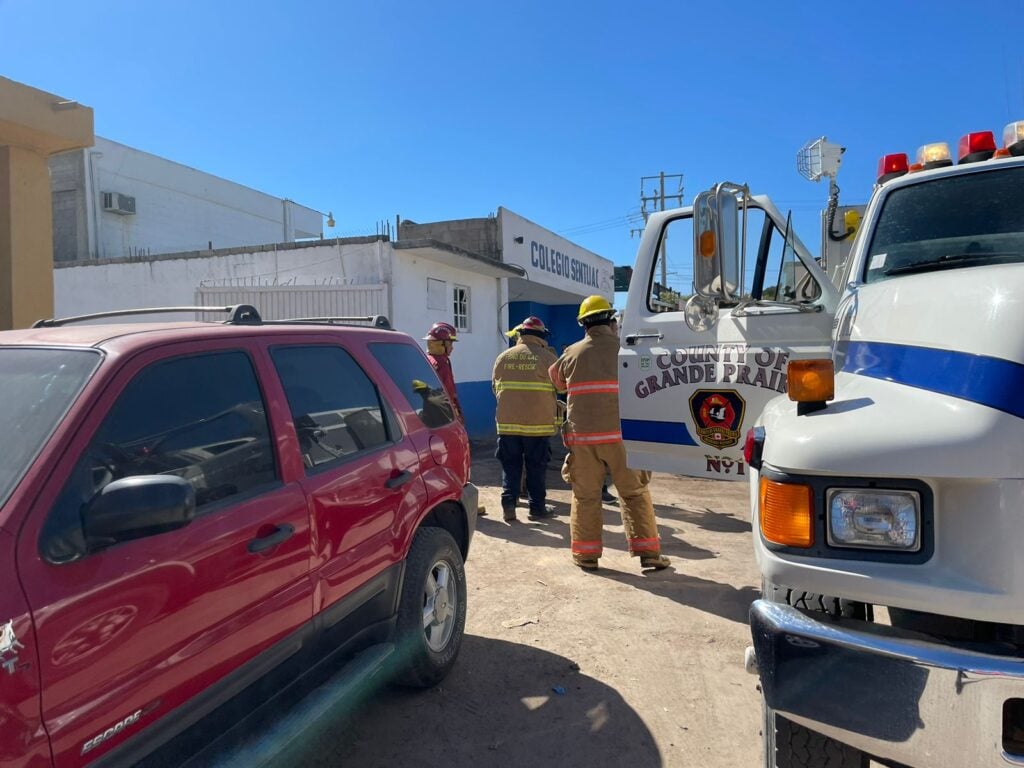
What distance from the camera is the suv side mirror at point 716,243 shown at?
9.93 feet

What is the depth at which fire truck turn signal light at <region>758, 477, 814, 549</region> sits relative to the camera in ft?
6.26

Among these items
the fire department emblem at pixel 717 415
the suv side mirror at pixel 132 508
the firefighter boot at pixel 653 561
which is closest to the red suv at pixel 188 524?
the suv side mirror at pixel 132 508

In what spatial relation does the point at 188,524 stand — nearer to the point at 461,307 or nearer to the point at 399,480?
the point at 399,480

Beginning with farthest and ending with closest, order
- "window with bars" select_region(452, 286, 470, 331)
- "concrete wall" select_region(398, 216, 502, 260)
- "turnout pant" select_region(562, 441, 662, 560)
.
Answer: "concrete wall" select_region(398, 216, 502, 260) < "window with bars" select_region(452, 286, 470, 331) < "turnout pant" select_region(562, 441, 662, 560)

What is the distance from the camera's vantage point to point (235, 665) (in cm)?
205

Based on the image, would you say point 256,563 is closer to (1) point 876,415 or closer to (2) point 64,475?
(2) point 64,475

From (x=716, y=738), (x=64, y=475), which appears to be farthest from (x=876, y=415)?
(x=64, y=475)

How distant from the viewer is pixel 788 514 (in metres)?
1.93

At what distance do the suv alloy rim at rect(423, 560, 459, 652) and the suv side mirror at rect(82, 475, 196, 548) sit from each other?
Result: 1672 millimetres

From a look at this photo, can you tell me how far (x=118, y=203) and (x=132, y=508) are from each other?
1626 cm

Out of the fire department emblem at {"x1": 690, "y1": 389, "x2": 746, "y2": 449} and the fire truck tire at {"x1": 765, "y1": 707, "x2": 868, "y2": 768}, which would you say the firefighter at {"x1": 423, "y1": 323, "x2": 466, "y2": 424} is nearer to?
the fire department emblem at {"x1": 690, "y1": 389, "x2": 746, "y2": 449}

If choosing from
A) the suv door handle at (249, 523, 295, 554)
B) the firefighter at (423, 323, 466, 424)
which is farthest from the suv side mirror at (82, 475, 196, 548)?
the firefighter at (423, 323, 466, 424)

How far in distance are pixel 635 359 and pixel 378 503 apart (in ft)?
6.27

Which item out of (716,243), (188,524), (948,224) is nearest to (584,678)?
(716,243)
